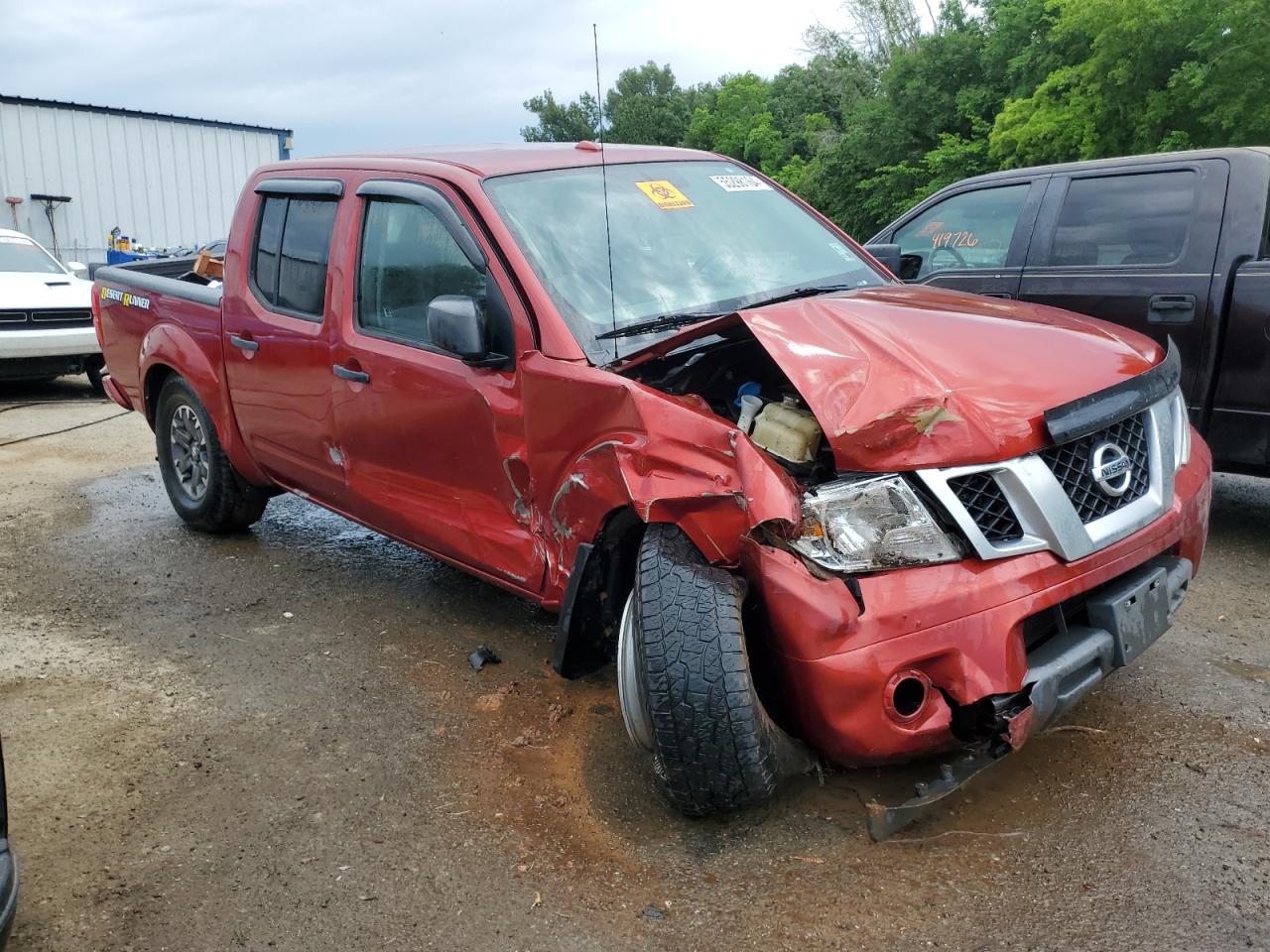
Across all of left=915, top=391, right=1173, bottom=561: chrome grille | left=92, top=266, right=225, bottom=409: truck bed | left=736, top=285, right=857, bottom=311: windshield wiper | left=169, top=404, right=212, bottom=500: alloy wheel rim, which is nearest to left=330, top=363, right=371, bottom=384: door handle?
left=92, top=266, right=225, bottom=409: truck bed

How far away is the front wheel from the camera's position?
8.39ft

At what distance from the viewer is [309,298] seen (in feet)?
14.1

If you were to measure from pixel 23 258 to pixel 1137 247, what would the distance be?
34.7ft

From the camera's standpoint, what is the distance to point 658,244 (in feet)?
12.0

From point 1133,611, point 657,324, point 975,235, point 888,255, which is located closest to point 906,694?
point 1133,611

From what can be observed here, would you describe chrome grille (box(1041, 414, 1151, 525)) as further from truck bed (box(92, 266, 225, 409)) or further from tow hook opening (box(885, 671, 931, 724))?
truck bed (box(92, 266, 225, 409))

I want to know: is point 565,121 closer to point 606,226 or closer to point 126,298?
point 126,298

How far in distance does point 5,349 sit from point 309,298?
701 cm

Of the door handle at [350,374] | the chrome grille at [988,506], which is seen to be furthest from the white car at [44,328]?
the chrome grille at [988,506]

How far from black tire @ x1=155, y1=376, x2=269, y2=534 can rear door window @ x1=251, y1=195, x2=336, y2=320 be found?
0.93 meters

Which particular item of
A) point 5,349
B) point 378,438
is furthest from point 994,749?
point 5,349

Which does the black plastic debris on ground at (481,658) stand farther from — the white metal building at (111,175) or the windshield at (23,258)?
the white metal building at (111,175)

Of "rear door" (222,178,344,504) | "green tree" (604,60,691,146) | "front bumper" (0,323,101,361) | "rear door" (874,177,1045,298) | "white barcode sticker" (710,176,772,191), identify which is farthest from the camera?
"green tree" (604,60,691,146)

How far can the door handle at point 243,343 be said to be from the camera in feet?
15.1
